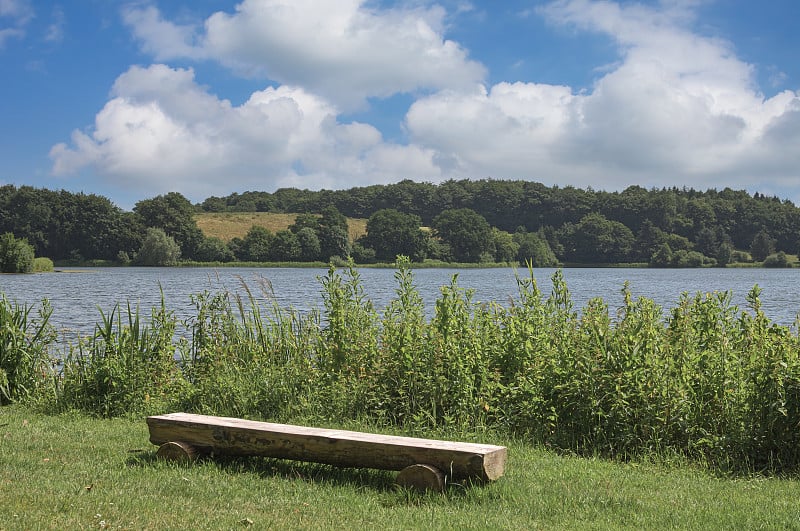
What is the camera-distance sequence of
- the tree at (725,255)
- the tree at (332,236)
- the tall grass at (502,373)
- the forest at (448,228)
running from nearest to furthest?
the tall grass at (502,373) → the forest at (448,228) → the tree at (332,236) → the tree at (725,255)

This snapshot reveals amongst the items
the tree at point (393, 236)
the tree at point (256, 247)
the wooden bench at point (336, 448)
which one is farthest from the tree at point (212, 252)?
the wooden bench at point (336, 448)

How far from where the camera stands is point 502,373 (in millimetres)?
8766

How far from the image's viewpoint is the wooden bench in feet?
19.6

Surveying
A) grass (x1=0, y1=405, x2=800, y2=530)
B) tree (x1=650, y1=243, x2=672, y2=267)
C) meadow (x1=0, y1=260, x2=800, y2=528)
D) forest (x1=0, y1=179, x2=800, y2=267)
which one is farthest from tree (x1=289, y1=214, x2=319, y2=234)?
grass (x1=0, y1=405, x2=800, y2=530)

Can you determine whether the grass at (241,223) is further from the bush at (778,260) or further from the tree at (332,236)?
the bush at (778,260)

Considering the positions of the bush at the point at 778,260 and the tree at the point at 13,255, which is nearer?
the tree at the point at 13,255

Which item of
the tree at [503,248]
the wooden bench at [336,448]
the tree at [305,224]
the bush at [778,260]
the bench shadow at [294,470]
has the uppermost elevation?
the tree at [305,224]

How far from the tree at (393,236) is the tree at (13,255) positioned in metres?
49.0

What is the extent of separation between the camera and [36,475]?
→ 21.5 ft

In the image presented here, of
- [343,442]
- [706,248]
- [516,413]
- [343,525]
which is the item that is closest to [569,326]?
[516,413]

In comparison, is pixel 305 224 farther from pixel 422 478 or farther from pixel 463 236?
pixel 422 478

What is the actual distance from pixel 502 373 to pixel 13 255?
7147 centimetres

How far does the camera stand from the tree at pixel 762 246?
112 metres

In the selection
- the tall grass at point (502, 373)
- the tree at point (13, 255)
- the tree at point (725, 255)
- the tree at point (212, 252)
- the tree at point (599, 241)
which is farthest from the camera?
the tree at point (599, 241)
